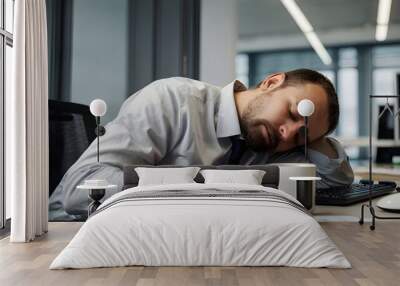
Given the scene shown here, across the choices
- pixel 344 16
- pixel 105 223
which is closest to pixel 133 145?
pixel 105 223

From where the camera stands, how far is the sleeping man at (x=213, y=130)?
5.12 m

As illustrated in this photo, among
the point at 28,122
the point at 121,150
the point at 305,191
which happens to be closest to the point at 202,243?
the point at 28,122

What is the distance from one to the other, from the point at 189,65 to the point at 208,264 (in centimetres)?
261

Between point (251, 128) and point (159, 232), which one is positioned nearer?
point (159, 232)

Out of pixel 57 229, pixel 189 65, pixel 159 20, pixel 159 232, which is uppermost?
pixel 159 20

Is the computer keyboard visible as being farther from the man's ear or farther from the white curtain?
the white curtain

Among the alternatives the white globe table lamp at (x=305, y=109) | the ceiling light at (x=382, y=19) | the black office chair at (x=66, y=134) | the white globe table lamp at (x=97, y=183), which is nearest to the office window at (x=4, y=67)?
the black office chair at (x=66, y=134)

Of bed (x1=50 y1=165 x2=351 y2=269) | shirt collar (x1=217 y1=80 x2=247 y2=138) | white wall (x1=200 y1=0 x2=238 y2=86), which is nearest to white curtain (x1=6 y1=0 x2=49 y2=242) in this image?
bed (x1=50 y1=165 x2=351 y2=269)

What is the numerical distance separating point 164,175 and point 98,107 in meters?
0.95

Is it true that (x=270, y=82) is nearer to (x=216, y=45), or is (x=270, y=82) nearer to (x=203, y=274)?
(x=216, y=45)

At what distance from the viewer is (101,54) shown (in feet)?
17.2

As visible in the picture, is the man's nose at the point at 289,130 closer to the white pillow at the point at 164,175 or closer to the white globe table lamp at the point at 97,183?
the white pillow at the point at 164,175

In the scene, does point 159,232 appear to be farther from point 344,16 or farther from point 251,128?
point 344,16

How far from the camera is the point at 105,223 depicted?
319 centimetres
